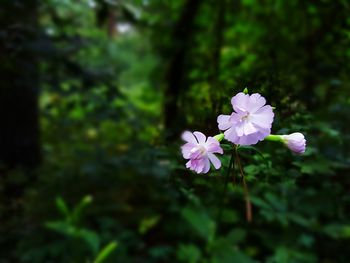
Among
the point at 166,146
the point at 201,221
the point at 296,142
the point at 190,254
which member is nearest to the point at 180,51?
the point at 201,221

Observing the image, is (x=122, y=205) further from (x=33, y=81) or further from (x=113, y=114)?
(x=33, y=81)

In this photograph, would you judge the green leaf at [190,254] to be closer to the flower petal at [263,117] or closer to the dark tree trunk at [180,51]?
the dark tree trunk at [180,51]

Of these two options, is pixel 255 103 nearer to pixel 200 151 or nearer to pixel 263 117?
pixel 263 117

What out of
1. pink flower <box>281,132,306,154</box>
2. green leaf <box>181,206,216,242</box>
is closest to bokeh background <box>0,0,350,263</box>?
green leaf <box>181,206,216,242</box>

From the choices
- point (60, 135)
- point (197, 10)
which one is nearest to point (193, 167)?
point (197, 10)

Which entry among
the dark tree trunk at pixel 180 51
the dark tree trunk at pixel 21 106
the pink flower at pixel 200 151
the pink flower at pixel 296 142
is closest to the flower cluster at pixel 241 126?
the pink flower at pixel 200 151

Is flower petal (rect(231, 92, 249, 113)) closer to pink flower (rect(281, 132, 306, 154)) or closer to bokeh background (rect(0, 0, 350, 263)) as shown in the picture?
pink flower (rect(281, 132, 306, 154))
